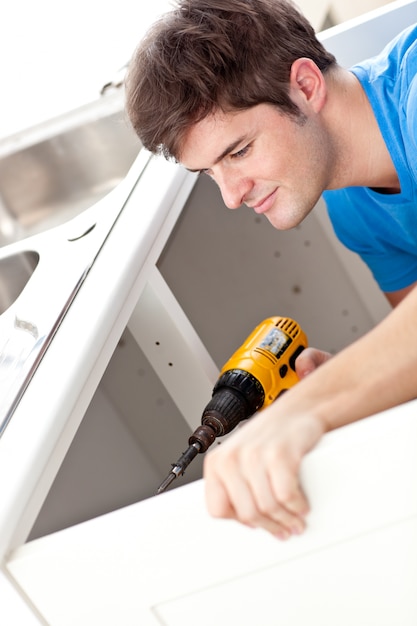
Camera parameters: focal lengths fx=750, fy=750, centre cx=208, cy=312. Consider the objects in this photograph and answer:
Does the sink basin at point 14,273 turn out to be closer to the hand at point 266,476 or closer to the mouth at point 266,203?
the mouth at point 266,203

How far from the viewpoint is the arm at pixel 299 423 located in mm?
609

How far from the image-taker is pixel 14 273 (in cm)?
150

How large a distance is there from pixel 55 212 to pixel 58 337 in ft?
3.18

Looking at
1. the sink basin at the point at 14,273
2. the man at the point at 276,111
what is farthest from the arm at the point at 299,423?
the sink basin at the point at 14,273

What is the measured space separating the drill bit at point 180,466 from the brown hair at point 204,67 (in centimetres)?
42

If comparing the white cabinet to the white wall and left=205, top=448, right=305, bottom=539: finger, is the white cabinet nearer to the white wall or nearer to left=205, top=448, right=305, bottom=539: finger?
left=205, top=448, right=305, bottom=539: finger

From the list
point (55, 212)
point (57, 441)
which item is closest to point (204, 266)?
point (55, 212)

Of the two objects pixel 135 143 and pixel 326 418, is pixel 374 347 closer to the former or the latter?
pixel 326 418

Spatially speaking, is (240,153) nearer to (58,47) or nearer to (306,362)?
(306,362)

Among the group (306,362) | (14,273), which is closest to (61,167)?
(14,273)

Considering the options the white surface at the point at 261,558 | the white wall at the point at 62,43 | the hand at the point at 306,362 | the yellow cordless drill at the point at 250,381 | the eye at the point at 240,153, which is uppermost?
the white wall at the point at 62,43

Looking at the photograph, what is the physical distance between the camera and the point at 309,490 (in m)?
0.61

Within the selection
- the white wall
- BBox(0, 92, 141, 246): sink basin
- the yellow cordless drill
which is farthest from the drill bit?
the white wall

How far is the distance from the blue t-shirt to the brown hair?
6.3 inches
